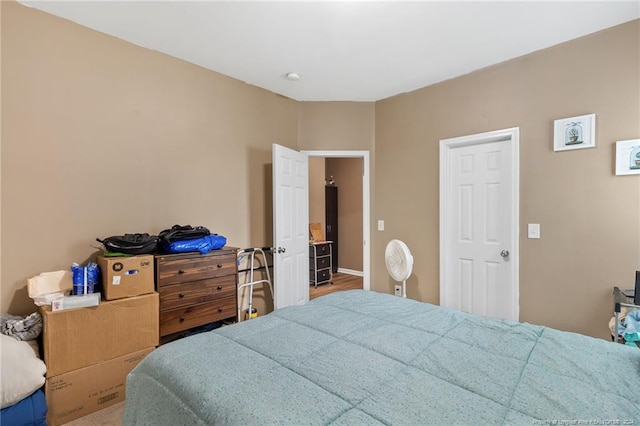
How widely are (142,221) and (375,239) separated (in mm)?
2651

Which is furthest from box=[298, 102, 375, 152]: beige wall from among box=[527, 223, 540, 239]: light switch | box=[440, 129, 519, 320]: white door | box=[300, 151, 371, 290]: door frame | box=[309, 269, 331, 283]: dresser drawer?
box=[309, 269, 331, 283]: dresser drawer

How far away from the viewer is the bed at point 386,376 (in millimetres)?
960

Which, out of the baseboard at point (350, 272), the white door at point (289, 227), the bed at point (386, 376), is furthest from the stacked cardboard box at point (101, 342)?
the baseboard at point (350, 272)

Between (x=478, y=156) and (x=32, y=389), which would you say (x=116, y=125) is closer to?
(x=32, y=389)

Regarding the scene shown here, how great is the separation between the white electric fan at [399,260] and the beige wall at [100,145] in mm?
1585

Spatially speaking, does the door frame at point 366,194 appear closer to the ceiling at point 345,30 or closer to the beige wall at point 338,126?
the beige wall at point 338,126

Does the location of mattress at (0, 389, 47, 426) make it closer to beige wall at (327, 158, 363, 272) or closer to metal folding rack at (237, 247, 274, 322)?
metal folding rack at (237, 247, 274, 322)

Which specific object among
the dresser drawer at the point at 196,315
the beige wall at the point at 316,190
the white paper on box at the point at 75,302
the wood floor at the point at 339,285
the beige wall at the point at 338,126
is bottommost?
the wood floor at the point at 339,285

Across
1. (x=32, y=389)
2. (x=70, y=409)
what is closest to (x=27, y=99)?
(x=32, y=389)

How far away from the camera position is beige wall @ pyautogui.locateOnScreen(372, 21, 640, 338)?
7.94 feet

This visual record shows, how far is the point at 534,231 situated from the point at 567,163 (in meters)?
0.62

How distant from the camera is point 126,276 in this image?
7.28ft

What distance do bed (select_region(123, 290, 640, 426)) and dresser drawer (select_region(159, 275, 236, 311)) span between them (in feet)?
3.46

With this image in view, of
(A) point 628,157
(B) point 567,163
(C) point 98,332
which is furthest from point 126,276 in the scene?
(A) point 628,157
